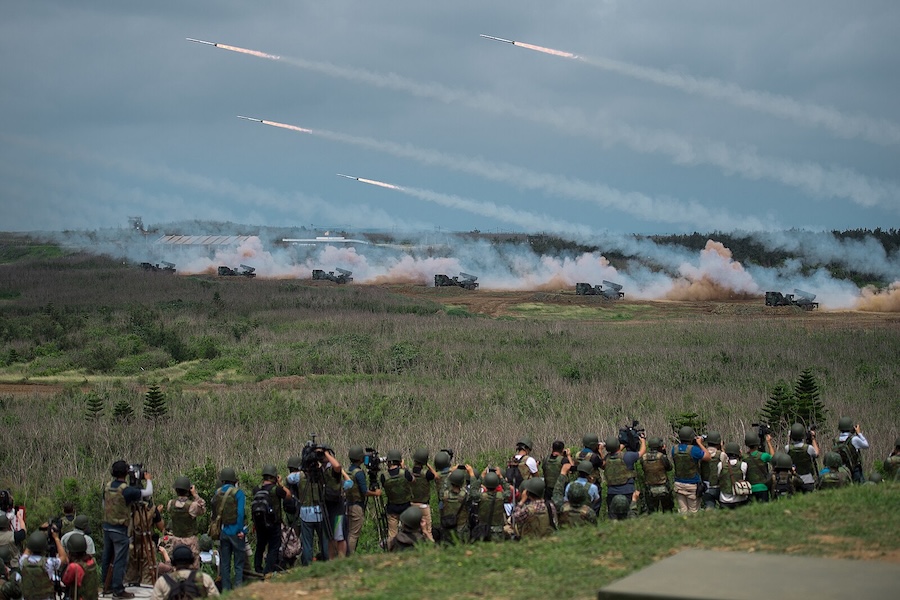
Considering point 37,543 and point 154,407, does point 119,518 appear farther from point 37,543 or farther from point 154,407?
point 154,407

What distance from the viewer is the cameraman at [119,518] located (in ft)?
47.0

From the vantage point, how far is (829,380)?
3100 cm

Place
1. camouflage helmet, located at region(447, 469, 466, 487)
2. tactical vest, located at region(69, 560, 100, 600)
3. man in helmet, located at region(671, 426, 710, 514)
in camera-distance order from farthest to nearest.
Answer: man in helmet, located at region(671, 426, 710, 514) → camouflage helmet, located at region(447, 469, 466, 487) → tactical vest, located at region(69, 560, 100, 600)

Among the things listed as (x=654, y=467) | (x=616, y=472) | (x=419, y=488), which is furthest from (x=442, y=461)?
(x=654, y=467)

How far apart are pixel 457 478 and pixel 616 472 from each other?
2.42 metres

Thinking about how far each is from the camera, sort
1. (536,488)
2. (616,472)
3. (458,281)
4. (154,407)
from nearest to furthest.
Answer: (536,488) < (616,472) < (154,407) < (458,281)

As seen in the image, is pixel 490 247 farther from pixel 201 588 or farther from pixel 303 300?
pixel 201 588

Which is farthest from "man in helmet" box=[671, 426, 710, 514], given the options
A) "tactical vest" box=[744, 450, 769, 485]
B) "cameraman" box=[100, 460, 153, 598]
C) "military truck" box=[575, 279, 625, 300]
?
"military truck" box=[575, 279, 625, 300]

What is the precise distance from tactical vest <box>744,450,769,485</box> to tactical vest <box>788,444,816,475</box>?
585mm

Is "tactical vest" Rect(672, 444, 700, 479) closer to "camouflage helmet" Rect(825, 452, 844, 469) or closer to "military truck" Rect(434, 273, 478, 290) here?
"camouflage helmet" Rect(825, 452, 844, 469)

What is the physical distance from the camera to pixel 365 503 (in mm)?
14977

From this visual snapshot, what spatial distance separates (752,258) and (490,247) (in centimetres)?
2196

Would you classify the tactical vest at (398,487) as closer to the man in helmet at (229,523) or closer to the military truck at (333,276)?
the man in helmet at (229,523)

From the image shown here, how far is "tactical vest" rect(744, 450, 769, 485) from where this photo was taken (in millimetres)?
15031
